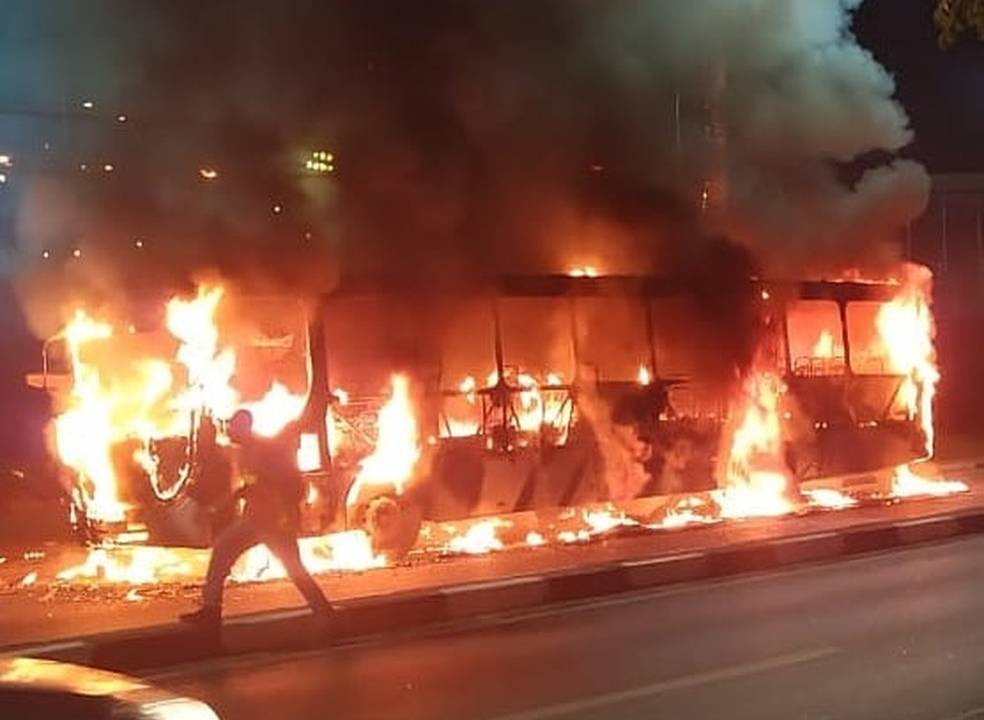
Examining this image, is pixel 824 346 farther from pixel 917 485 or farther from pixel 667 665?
pixel 667 665

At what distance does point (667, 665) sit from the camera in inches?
333

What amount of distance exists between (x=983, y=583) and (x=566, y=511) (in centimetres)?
503

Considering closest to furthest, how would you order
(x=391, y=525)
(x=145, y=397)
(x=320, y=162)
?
(x=145, y=397)
(x=391, y=525)
(x=320, y=162)

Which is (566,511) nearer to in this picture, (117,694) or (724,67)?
(724,67)

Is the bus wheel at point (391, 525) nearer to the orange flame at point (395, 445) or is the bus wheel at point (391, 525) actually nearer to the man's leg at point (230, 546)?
the orange flame at point (395, 445)

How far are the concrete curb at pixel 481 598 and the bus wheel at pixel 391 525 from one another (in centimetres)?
190

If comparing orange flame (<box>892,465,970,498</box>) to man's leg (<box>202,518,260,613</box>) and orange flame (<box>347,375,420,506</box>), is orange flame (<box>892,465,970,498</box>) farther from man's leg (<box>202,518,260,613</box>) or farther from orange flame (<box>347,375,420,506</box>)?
man's leg (<box>202,518,260,613</box>)

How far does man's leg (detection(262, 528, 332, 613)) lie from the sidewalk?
186 millimetres

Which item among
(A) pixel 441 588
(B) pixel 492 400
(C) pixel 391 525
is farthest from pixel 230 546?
(B) pixel 492 400

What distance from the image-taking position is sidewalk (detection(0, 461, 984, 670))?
9.37 meters

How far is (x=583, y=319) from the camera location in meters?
14.8

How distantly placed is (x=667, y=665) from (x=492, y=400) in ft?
19.0

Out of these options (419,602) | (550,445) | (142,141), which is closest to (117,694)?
(419,602)

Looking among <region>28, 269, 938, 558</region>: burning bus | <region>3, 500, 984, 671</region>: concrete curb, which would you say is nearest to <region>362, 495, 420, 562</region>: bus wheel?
<region>28, 269, 938, 558</region>: burning bus
